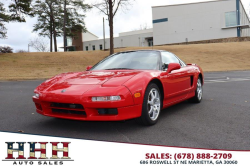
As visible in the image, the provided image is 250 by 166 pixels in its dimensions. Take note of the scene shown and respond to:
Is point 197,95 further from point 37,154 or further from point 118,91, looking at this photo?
point 37,154

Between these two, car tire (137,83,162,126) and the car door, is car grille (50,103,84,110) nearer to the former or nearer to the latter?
car tire (137,83,162,126)

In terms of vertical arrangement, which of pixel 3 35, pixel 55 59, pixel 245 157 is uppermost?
pixel 3 35

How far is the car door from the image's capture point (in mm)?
4633

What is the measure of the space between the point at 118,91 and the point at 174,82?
1671 millimetres

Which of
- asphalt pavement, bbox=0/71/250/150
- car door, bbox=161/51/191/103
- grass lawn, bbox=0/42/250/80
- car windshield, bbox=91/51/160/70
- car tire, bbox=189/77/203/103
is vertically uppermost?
grass lawn, bbox=0/42/250/80

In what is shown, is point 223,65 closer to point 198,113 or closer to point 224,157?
point 198,113

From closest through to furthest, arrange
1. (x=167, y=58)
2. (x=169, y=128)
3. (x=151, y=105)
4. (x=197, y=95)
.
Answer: (x=169, y=128), (x=151, y=105), (x=167, y=58), (x=197, y=95)

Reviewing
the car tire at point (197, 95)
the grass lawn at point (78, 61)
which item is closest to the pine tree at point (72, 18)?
the grass lawn at point (78, 61)

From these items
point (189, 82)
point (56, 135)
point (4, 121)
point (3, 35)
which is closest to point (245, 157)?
point (56, 135)

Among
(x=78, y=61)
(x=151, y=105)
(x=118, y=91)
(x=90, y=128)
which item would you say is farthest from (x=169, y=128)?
(x=78, y=61)

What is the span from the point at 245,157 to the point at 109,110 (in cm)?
177

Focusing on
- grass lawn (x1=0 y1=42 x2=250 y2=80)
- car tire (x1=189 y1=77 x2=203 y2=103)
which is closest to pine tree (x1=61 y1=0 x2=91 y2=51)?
grass lawn (x1=0 y1=42 x2=250 y2=80)

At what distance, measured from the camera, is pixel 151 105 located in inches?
164

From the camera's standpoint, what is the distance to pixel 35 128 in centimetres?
404
